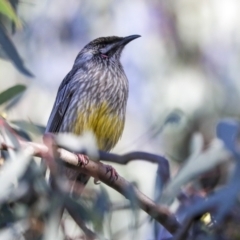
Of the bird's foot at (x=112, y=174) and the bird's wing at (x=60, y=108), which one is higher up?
the bird's foot at (x=112, y=174)

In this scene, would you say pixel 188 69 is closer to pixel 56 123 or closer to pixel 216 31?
pixel 216 31

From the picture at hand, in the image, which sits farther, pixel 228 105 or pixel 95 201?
pixel 228 105

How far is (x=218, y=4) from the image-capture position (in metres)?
4.28

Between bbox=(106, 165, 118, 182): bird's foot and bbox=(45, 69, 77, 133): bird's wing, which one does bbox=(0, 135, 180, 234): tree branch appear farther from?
bbox=(45, 69, 77, 133): bird's wing

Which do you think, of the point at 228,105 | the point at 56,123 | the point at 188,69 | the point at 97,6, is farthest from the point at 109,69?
the point at 97,6

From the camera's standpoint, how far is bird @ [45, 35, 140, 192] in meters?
3.04

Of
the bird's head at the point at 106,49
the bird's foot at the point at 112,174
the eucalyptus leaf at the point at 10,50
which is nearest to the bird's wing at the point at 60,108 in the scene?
the bird's head at the point at 106,49

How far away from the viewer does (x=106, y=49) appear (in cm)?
355

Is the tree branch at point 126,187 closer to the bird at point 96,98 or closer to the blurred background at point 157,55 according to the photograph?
the bird at point 96,98

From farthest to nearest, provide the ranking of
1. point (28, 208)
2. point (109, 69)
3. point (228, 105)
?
point (228, 105) < point (109, 69) < point (28, 208)

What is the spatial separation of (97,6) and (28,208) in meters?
2.80

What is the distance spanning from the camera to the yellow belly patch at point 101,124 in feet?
9.91

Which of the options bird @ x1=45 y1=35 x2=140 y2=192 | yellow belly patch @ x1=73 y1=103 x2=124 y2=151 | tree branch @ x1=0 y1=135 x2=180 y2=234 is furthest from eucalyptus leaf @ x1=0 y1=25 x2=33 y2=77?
yellow belly patch @ x1=73 y1=103 x2=124 y2=151

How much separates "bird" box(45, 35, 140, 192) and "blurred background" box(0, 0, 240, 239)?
318 millimetres
